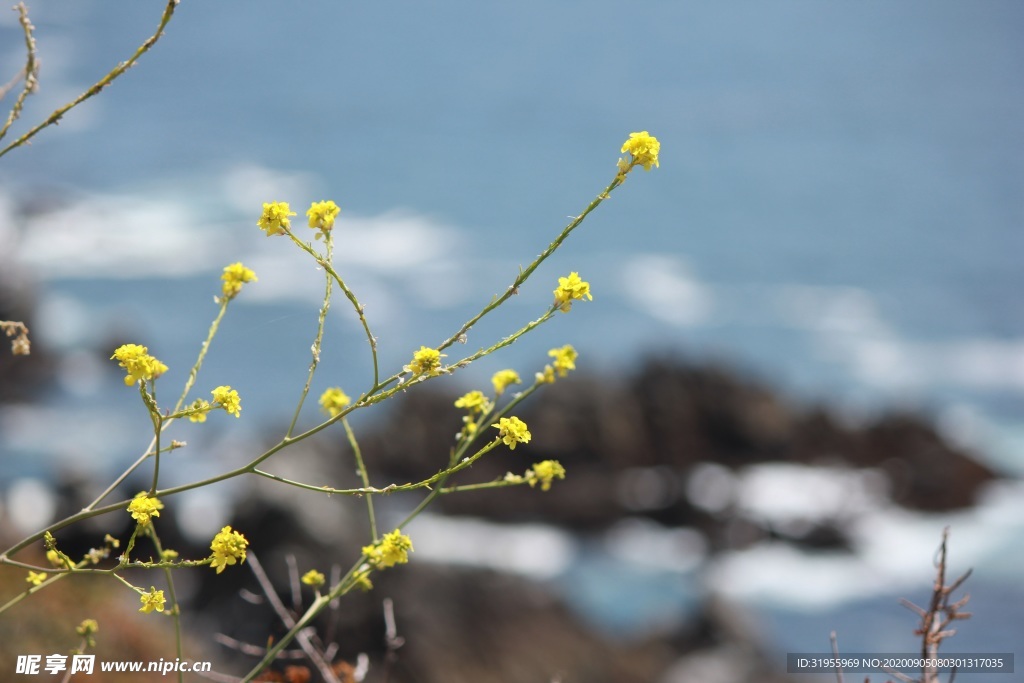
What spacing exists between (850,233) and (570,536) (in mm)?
12592

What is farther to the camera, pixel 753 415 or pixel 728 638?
pixel 753 415

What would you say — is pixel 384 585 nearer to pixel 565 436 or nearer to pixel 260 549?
pixel 260 549

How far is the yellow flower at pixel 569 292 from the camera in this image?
5.64ft

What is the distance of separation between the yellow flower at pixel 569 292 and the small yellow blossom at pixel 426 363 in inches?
9.7

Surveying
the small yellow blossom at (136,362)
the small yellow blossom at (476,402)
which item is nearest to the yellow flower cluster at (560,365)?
the small yellow blossom at (476,402)

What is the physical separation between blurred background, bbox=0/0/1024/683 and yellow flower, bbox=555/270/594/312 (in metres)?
2.71

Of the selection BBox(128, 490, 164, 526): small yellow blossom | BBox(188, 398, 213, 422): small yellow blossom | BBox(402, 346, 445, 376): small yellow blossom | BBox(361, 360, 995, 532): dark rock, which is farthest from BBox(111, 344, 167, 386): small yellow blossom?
BBox(361, 360, 995, 532): dark rock

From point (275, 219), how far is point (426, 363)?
0.41 metres

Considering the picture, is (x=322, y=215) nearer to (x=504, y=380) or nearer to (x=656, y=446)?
(x=504, y=380)

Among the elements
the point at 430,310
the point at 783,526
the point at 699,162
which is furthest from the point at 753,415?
the point at 699,162

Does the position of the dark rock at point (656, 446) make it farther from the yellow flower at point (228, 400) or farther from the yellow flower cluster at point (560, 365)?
the yellow flower at point (228, 400)

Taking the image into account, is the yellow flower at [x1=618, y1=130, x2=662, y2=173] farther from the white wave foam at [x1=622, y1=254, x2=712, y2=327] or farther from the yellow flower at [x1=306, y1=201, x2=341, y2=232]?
the white wave foam at [x1=622, y1=254, x2=712, y2=327]

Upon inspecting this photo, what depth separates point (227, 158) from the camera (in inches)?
888

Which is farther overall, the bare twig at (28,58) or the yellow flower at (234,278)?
the yellow flower at (234,278)
